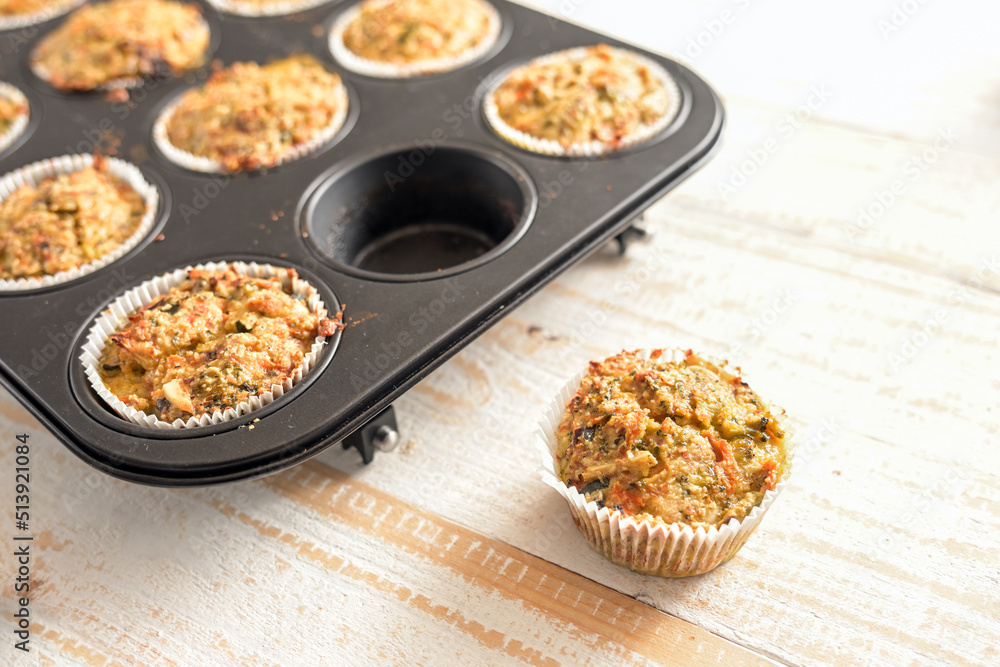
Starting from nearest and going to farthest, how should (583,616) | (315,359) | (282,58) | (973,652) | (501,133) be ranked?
1. (973,652)
2. (583,616)
3. (315,359)
4. (501,133)
5. (282,58)

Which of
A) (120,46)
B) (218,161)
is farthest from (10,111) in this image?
(218,161)

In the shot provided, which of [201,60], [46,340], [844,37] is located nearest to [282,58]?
[201,60]

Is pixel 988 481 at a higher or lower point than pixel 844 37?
lower

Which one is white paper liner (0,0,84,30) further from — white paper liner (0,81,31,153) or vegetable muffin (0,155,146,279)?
vegetable muffin (0,155,146,279)

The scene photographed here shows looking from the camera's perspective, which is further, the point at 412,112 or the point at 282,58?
the point at 282,58

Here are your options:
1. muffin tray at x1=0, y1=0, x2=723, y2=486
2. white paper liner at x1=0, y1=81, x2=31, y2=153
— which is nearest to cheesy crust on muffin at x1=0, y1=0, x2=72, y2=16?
muffin tray at x1=0, y1=0, x2=723, y2=486

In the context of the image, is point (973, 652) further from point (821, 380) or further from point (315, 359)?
point (315, 359)

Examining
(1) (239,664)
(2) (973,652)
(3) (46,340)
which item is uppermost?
(3) (46,340)

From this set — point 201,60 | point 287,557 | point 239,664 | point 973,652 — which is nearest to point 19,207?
point 201,60

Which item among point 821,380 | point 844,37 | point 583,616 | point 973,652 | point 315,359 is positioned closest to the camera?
point 973,652
